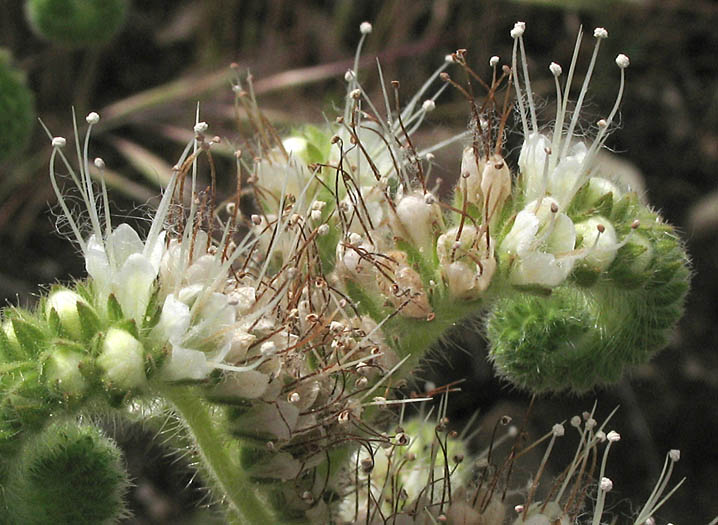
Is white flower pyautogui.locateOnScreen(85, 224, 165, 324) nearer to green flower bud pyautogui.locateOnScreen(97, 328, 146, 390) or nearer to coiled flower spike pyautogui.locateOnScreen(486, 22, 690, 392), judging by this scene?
green flower bud pyautogui.locateOnScreen(97, 328, 146, 390)

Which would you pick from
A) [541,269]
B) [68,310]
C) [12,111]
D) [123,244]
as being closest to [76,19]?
[12,111]

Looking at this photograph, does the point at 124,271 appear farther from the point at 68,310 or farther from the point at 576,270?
the point at 576,270

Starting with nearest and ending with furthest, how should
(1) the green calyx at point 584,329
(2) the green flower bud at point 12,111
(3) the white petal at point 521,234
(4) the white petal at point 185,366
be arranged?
1. (4) the white petal at point 185,366
2. (3) the white petal at point 521,234
3. (1) the green calyx at point 584,329
4. (2) the green flower bud at point 12,111

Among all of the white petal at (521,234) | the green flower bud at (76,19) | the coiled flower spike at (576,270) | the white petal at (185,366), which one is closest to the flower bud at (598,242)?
the coiled flower spike at (576,270)

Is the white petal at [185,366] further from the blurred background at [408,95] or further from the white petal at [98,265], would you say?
the blurred background at [408,95]

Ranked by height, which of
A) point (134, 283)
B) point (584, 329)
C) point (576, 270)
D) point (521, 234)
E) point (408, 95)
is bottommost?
point (408, 95)

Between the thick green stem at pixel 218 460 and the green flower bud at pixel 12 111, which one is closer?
the thick green stem at pixel 218 460

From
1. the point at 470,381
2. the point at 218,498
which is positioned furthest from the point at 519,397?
the point at 218,498
